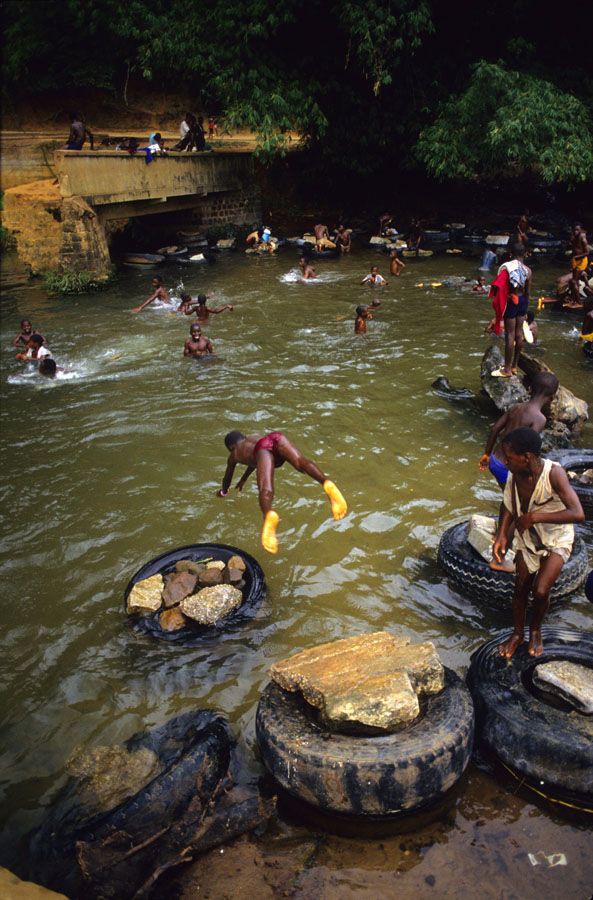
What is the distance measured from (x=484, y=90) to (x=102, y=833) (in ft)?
69.9

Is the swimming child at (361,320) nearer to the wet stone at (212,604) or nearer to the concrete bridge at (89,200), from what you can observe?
the wet stone at (212,604)

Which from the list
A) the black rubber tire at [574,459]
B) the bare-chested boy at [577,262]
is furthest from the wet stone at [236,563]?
the bare-chested boy at [577,262]

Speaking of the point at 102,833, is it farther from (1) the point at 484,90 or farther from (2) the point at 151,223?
(2) the point at 151,223

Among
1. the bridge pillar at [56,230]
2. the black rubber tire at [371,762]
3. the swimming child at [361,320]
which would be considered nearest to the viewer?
the black rubber tire at [371,762]

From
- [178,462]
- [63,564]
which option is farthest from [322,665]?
[178,462]

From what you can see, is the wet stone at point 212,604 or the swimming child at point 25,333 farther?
the swimming child at point 25,333

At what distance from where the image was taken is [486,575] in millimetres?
5344

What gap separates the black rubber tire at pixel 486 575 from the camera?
5.27 m

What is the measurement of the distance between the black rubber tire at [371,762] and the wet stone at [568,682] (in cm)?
61

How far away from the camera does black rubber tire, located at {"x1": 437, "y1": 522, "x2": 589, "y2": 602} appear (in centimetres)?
527

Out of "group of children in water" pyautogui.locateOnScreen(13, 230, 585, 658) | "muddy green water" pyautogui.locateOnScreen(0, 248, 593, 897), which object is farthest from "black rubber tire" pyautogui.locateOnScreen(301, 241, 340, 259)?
"group of children in water" pyautogui.locateOnScreen(13, 230, 585, 658)

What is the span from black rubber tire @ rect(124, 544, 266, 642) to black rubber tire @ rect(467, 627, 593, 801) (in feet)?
6.57

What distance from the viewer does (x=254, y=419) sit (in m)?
9.46

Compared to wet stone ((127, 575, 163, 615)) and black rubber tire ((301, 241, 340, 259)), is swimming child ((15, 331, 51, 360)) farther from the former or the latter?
black rubber tire ((301, 241, 340, 259))
